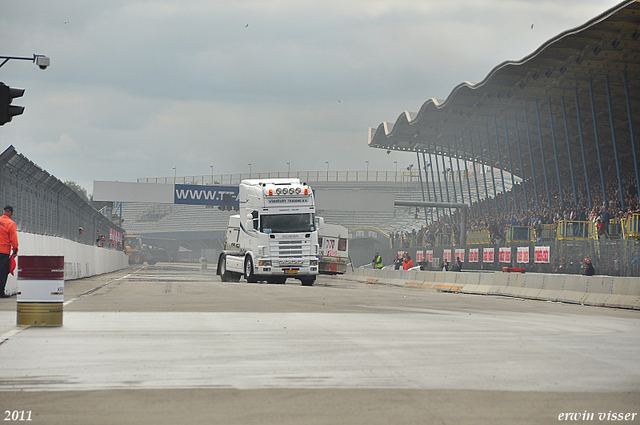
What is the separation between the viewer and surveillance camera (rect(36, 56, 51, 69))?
34703mm

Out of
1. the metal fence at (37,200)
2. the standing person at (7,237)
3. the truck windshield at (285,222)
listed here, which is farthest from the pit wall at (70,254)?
the truck windshield at (285,222)

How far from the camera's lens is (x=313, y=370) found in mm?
7539

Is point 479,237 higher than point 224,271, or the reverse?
point 479,237

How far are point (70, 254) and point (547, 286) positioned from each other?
55.2 feet

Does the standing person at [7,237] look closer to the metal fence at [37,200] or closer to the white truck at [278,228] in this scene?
the metal fence at [37,200]

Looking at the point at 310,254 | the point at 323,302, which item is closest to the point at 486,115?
the point at 310,254

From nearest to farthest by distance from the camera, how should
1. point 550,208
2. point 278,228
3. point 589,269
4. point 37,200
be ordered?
point 37,200 < point 589,269 < point 278,228 < point 550,208

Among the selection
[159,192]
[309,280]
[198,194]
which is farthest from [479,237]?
[159,192]

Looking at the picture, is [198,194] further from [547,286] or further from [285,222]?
[547,286]

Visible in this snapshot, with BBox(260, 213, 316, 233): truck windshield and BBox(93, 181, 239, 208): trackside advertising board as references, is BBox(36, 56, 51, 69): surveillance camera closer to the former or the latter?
BBox(260, 213, 316, 233): truck windshield

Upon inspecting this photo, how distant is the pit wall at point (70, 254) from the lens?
20172 mm

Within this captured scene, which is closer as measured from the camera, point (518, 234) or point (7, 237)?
point (7, 237)

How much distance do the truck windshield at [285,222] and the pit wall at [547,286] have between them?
6607 millimetres

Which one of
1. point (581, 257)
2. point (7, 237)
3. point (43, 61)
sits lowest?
point (581, 257)
